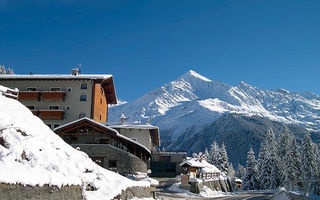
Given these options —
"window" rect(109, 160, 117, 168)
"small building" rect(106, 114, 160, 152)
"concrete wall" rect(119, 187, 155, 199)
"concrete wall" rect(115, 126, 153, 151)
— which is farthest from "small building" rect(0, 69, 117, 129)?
"concrete wall" rect(119, 187, 155, 199)

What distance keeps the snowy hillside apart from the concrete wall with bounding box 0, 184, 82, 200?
0.16 m

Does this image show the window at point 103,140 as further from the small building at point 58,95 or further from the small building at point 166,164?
the small building at point 166,164

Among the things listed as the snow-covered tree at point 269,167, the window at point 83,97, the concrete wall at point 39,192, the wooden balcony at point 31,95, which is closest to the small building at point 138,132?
the window at point 83,97

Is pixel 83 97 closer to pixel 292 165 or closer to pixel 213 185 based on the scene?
pixel 213 185

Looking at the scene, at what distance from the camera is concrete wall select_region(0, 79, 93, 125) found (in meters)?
Result: 48.0

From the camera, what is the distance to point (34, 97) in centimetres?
4759

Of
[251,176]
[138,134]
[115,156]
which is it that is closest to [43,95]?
[138,134]

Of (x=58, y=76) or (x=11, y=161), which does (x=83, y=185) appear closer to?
(x=11, y=161)

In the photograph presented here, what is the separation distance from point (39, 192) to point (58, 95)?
37.9 m

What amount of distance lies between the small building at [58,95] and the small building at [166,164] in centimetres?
1622

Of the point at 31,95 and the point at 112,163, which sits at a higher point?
the point at 31,95

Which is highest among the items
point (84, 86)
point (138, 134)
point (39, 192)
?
point (84, 86)

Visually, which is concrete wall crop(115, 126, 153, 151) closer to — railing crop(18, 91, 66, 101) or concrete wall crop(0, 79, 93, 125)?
concrete wall crop(0, 79, 93, 125)

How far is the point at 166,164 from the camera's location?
61250mm
